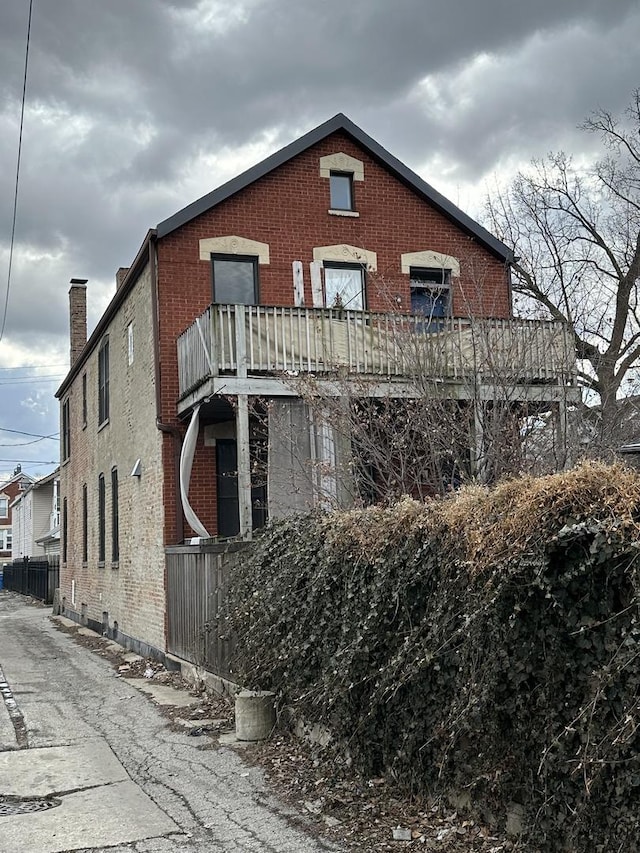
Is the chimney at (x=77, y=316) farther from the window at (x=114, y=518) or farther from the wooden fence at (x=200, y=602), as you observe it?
the wooden fence at (x=200, y=602)

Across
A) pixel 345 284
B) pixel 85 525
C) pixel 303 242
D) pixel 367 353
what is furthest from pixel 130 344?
pixel 85 525

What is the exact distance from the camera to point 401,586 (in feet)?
20.1

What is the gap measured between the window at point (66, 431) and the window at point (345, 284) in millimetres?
13064

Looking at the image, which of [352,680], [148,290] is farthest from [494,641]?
[148,290]

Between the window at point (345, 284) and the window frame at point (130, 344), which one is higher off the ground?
the window at point (345, 284)

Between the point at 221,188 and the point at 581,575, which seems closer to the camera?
the point at 581,575

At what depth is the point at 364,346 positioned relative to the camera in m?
13.5

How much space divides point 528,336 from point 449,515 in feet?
24.8

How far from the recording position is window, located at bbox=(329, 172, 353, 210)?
1661 cm

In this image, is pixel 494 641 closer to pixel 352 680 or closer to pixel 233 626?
pixel 352 680

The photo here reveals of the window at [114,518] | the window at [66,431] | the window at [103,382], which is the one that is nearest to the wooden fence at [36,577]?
the window at [66,431]

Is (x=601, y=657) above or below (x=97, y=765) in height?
above

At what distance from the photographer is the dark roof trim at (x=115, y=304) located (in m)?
15.1

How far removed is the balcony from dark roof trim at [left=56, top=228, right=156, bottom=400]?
2191 mm
